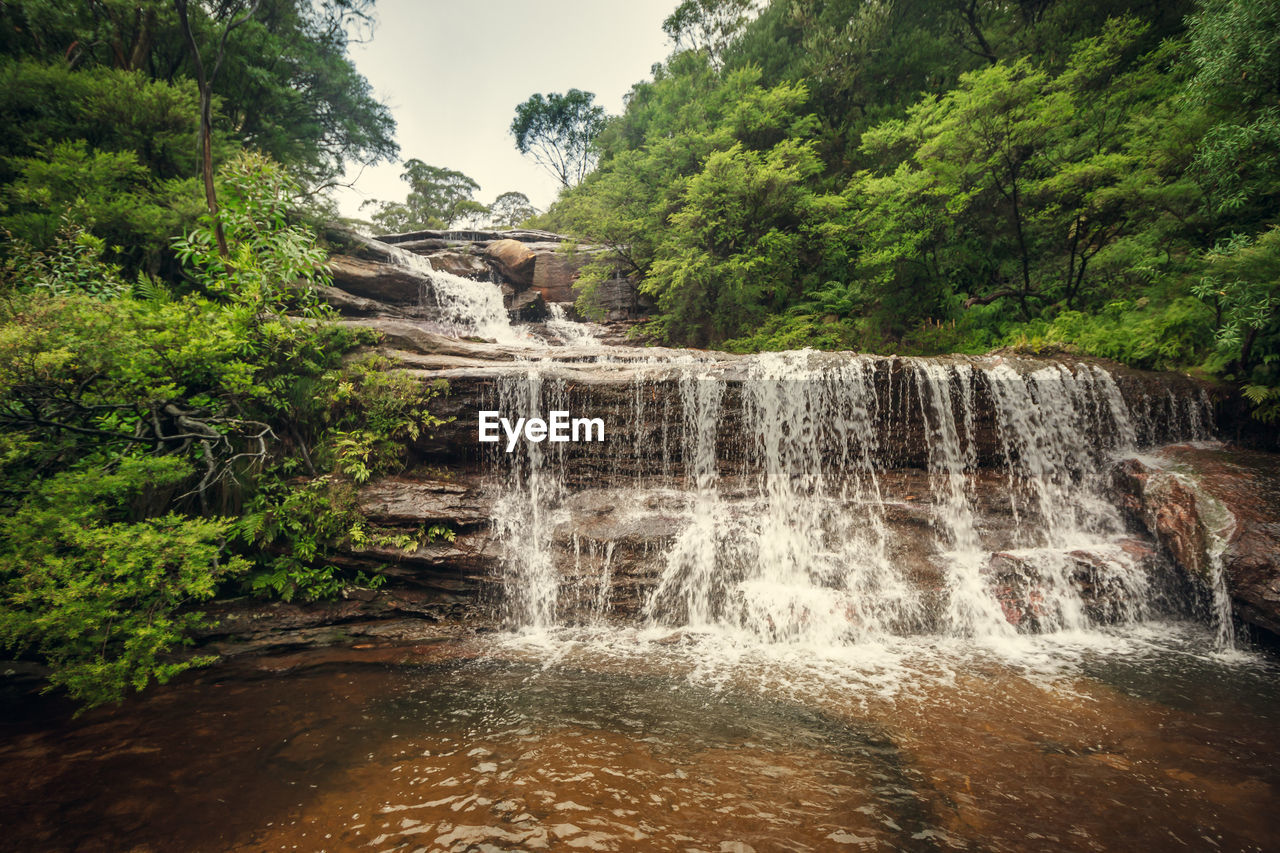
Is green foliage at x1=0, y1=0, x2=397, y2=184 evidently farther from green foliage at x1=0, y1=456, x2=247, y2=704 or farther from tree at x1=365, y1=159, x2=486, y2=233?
tree at x1=365, y1=159, x2=486, y2=233

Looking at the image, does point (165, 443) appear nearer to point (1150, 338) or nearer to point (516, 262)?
point (516, 262)

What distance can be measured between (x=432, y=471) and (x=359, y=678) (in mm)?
3339

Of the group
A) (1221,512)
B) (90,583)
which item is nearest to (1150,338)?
(1221,512)

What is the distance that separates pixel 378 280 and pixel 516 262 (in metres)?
5.37

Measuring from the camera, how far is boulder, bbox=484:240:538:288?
17984 mm

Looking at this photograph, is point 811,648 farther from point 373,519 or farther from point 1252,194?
point 1252,194

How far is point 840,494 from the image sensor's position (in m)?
7.27

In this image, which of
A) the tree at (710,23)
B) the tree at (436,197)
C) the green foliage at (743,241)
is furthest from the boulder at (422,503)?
the tree at (436,197)

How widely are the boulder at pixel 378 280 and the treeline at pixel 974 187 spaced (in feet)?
19.9

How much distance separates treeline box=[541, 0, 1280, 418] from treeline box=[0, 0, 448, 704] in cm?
881

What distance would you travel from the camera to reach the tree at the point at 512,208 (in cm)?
3944

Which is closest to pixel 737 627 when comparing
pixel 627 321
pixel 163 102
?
pixel 627 321

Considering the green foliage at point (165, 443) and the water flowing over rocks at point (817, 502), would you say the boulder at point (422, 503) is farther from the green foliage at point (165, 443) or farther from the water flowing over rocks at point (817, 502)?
the green foliage at point (165, 443)
